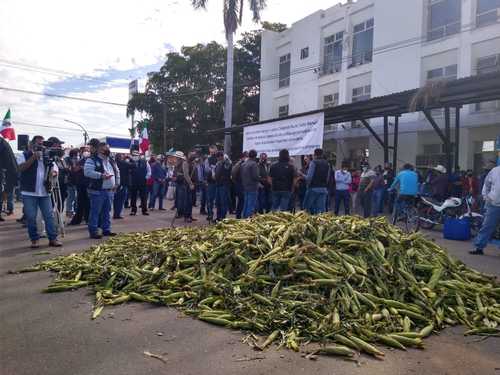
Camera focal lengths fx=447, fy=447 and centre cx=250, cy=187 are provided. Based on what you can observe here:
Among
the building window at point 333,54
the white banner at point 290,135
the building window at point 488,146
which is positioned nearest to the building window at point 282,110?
the building window at point 333,54

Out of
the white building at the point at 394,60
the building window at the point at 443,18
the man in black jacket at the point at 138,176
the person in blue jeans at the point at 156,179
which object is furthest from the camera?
the building window at the point at 443,18

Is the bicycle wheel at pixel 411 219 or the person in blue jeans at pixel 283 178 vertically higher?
the person in blue jeans at pixel 283 178

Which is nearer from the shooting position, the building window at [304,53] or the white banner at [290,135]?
the white banner at [290,135]

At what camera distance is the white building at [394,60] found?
17656 millimetres

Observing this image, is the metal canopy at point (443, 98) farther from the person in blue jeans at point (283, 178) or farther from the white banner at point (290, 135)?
the person in blue jeans at point (283, 178)

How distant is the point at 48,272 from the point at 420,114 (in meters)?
17.2

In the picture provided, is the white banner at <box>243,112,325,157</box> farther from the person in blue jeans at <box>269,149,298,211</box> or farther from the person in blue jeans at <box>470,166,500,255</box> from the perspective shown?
the person in blue jeans at <box>470,166,500,255</box>

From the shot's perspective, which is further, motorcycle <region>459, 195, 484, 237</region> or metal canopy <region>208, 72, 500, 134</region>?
metal canopy <region>208, 72, 500, 134</region>

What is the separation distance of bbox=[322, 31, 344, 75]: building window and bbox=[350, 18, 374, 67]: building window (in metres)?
1.04

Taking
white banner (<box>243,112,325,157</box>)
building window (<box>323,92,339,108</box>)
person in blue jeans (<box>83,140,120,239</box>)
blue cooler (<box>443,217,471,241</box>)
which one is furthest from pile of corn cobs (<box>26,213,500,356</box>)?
building window (<box>323,92,339,108</box>)

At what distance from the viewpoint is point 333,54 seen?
25.8 m

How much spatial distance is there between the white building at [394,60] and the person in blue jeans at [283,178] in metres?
10.6

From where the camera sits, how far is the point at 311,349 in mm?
3801

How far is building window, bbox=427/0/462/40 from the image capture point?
61.6 ft
